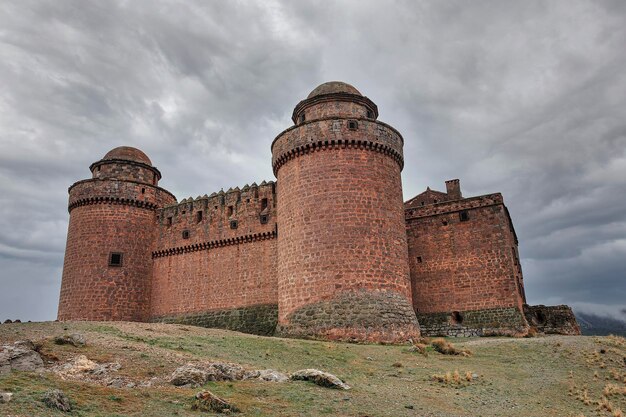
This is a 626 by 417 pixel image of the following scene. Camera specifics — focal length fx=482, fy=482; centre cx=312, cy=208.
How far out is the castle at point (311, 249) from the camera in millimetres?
20844

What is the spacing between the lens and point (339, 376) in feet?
41.7

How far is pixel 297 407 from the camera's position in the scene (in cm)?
939

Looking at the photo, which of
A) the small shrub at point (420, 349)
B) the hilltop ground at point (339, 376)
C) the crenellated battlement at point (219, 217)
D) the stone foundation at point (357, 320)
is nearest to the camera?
the hilltop ground at point (339, 376)

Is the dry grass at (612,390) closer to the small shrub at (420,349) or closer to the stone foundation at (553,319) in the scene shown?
the small shrub at (420,349)

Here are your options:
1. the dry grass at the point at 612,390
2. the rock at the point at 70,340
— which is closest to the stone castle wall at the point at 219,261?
the rock at the point at 70,340

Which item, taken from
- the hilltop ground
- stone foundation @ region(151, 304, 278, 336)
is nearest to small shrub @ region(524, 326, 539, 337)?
the hilltop ground

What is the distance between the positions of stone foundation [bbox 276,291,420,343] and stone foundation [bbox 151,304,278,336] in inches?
154

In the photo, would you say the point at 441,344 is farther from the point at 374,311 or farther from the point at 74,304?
the point at 74,304

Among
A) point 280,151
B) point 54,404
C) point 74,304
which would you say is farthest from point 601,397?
point 74,304

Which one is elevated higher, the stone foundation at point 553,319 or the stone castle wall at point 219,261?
the stone castle wall at point 219,261

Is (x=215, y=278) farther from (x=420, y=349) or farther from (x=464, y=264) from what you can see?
(x=420, y=349)

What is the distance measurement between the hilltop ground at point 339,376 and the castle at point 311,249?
3.45 meters

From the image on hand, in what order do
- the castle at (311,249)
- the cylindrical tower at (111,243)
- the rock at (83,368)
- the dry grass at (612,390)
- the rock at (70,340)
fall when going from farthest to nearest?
the cylindrical tower at (111,243)
the castle at (311,249)
the dry grass at (612,390)
the rock at (70,340)
the rock at (83,368)

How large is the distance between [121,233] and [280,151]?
1205 centimetres
